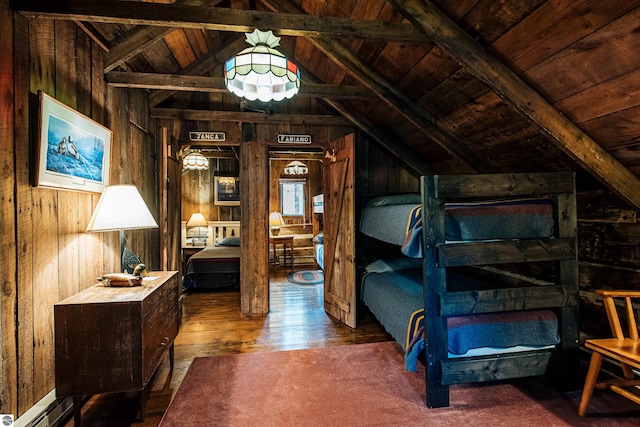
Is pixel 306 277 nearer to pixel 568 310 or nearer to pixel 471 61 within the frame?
pixel 568 310

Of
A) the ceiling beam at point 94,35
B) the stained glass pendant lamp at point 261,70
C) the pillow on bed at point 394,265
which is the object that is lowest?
the pillow on bed at point 394,265

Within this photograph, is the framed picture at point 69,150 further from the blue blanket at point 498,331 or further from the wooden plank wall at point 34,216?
the blue blanket at point 498,331

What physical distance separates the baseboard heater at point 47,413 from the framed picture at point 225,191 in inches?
199

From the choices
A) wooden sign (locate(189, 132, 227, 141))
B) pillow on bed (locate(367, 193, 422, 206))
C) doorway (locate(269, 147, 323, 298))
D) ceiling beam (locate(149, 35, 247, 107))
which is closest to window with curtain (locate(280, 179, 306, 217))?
doorway (locate(269, 147, 323, 298))

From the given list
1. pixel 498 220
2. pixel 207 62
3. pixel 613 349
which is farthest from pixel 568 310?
pixel 207 62

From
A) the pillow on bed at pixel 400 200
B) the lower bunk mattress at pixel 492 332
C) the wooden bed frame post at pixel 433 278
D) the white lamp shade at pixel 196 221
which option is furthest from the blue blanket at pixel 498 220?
the white lamp shade at pixel 196 221

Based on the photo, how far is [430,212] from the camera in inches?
69.1

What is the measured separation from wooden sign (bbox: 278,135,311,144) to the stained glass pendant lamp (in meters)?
1.67

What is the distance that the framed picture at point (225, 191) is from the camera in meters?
6.71

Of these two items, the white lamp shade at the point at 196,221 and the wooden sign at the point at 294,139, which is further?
the white lamp shade at the point at 196,221

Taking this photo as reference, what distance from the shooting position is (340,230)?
3518 mm

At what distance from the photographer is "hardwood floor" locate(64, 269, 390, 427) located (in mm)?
1925

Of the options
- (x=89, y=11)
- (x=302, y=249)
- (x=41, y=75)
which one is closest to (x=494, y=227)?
(x=89, y=11)

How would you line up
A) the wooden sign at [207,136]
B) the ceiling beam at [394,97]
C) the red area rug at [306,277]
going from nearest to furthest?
the ceiling beam at [394,97]
the wooden sign at [207,136]
the red area rug at [306,277]
